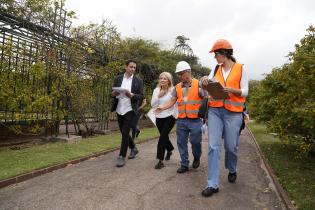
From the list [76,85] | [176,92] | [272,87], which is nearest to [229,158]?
[176,92]

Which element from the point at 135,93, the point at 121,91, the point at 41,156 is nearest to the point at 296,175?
the point at 135,93

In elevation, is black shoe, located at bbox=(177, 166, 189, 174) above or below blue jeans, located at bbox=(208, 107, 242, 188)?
below

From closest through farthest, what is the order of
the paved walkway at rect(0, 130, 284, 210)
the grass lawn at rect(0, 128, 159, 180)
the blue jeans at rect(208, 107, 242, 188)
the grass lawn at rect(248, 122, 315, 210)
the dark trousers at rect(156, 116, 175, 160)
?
the paved walkway at rect(0, 130, 284, 210) < the grass lawn at rect(248, 122, 315, 210) < the blue jeans at rect(208, 107, 242, 188) < the grass lawn at rect(0, 128, 159, 180) < the dark trousers at rect(156, 116, 175, 160)

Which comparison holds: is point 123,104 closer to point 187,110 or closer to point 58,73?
point 187,110

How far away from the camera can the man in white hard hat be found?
6.05 meters

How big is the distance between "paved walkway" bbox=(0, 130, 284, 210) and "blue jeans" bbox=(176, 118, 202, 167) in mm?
377

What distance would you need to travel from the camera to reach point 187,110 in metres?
6.10

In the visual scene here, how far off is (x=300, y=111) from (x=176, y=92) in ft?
7.93

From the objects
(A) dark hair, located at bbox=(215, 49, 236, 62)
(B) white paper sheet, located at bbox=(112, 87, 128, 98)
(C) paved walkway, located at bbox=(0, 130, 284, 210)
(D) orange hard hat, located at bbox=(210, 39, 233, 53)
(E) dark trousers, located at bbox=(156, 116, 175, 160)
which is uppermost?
(D) orange hard hat, located at bbox=(210, 39, 233, 53)

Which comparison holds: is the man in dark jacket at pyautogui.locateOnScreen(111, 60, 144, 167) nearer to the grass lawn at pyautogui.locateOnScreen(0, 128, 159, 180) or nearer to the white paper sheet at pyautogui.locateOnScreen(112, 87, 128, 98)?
the white paper sheet at pyautogui.locateOnScreen(112, 87, 128, 98)

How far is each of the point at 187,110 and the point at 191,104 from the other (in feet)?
0.45

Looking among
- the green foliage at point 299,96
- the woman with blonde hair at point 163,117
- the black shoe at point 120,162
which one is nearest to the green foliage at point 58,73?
the black shoe at point 120,162

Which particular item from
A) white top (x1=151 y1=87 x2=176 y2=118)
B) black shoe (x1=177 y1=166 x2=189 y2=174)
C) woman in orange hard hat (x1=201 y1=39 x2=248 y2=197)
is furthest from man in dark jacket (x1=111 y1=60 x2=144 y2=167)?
woman in orange hard hat (x1=201 y1=39 x2=248 y2=197)

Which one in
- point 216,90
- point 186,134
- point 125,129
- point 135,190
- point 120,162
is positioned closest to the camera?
point 216,90
